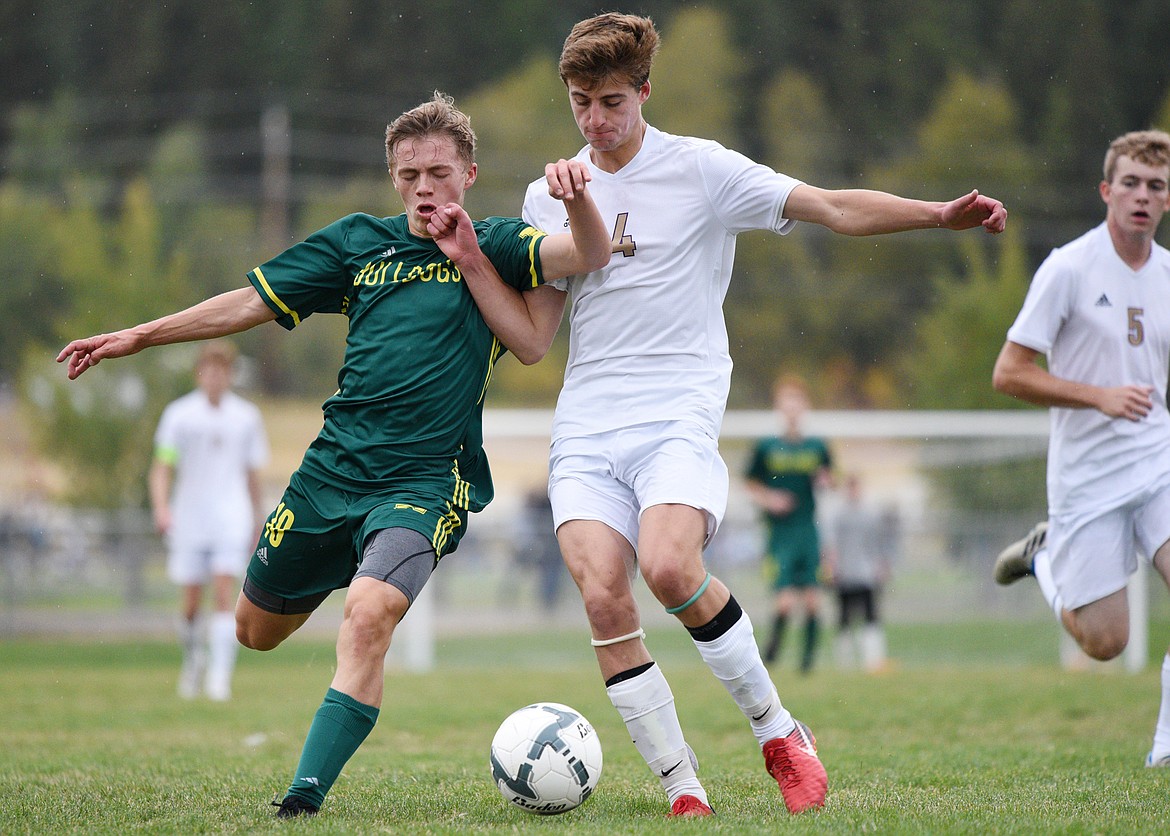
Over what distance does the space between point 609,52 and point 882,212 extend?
106 cm

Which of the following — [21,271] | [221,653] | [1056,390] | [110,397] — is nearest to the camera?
[1056,390]

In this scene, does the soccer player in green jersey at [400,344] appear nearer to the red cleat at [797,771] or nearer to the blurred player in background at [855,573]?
the red cleat at [797,771]

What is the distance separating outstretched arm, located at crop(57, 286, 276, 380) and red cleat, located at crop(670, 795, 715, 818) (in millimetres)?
2171

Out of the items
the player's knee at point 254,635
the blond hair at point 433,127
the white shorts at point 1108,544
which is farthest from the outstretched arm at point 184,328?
the white shorts at point 1108,544

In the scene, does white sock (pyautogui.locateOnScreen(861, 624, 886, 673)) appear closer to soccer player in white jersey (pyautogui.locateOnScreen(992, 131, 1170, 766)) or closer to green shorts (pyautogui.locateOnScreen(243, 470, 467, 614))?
soccer player in white jersey (pyautogui.locateOnScreen(992, 131, 1170, 766))

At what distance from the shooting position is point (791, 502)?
12617mm

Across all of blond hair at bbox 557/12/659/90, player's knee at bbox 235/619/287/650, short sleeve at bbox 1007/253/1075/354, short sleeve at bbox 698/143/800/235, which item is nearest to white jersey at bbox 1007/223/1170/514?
short sleeve at bbox 1007/253/1075/354

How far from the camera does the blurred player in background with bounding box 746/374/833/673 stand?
493 inches

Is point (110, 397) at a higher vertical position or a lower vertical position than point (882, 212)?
lower

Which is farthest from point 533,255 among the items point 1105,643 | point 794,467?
point 794,467

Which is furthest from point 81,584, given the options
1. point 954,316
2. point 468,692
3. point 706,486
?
point 954,316

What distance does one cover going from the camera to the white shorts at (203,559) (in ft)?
35.4

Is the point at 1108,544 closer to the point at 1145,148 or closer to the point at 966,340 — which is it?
the point at 1145,148

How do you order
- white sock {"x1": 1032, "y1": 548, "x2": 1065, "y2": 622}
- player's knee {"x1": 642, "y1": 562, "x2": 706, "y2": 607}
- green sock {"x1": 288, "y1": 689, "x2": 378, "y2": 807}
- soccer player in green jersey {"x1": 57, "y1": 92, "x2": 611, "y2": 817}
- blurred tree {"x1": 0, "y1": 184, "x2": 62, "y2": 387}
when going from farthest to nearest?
blurred tree {"x1": 0, "y1": 184, "x2": 62, "y2": 387}, white sock {"x1": 1032, "y1": 548, "x2": 1065, "y2": 622}, soccer player in green jersey {"x1": 57, "y1": 92, "x2": 611, "y2": 817}, player's knee {"x1": 642, "y1": 562, "x2": 706, "y2": 607}, green sock {"x1": 288, "y1": 689, "x2": 378, "y2": 807}
